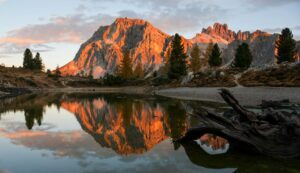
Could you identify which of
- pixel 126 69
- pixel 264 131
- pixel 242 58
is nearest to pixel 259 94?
pixel 264 131

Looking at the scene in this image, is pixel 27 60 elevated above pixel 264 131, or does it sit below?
above

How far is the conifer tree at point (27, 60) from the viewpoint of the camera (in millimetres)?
145250

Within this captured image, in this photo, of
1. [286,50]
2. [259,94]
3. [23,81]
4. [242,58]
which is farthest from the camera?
[23,81]

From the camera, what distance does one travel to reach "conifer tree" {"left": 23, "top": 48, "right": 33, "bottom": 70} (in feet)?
477

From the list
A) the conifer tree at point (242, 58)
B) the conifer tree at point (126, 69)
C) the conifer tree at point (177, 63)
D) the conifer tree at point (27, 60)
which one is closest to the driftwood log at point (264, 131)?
the conifer tree at point (242, 58)

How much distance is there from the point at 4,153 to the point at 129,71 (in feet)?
379

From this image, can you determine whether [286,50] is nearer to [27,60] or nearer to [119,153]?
[119,153]

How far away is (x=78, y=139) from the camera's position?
15570 millimetres

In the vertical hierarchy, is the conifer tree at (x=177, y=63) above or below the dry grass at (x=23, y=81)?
above

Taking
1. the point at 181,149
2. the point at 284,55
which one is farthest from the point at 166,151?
the point at 284,55

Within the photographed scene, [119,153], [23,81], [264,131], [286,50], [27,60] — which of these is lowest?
[119,153]

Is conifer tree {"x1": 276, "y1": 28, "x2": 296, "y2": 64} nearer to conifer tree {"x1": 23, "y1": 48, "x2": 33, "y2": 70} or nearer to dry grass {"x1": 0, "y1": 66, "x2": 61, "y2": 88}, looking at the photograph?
dry grass {"x1": 0, "y1": 66, "x2": 61, "y2": 88}

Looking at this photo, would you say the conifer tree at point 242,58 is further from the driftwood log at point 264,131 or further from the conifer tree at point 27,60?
the conifer tree at point 27,60

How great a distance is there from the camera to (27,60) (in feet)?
479
